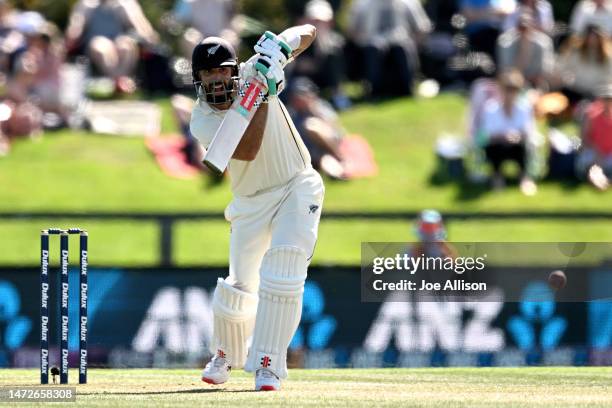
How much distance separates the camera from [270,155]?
774 centimetres

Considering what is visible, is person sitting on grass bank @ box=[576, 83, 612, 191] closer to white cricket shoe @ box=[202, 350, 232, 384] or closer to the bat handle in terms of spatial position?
white cricket shoe @ box=[202, 350, 232, 384]

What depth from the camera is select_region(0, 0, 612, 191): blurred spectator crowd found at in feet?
49.2

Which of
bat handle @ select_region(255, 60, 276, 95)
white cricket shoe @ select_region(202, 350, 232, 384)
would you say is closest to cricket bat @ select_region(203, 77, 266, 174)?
bat handle @ select_region(255, 60, 276, 95)

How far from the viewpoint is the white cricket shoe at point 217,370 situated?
809 cm

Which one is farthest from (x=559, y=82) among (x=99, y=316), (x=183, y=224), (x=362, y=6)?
(x=99, y=316)

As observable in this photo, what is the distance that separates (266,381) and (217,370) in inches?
23.0

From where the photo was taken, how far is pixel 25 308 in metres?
10.7

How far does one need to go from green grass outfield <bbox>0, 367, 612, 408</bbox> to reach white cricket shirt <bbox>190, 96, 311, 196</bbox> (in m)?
1.15

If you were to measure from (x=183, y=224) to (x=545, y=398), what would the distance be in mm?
7790

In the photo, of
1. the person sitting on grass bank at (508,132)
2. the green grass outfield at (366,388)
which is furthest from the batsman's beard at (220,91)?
the person sitting on grass bank at (508,132)

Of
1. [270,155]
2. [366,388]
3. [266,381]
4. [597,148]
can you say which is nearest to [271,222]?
[270,155]

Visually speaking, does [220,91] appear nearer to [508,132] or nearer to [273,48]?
[273,48]

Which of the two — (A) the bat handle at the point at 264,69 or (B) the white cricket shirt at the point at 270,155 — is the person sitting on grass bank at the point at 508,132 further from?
(A) the bat handle at the point at 264,69

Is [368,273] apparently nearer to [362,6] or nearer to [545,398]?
[545,398]
